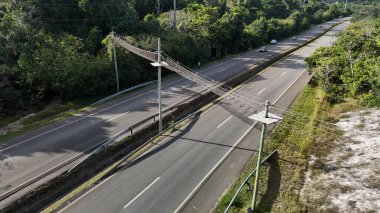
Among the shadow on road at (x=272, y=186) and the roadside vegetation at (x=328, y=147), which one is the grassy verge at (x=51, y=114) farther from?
the shadow on road at (x=272, y=186)

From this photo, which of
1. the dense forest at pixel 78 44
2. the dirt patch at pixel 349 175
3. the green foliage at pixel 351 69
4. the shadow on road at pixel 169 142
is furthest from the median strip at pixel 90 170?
the green foliage at pixel 351 69

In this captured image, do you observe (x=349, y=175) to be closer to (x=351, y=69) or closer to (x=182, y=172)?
(x=182, y=172)

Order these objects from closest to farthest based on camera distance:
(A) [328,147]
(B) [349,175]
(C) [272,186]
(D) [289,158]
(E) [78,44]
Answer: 1. (C) [272,186]
2. (B) [349,175]
3. (D) [289,158]
4. (A) [328,147]
5. (E) [78,44]

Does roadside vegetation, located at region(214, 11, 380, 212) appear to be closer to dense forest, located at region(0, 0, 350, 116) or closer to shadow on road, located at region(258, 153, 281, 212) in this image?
shadow on road, located at region(258, 153, 281, 212)

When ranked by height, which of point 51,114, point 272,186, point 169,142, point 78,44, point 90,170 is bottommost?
point 90,170

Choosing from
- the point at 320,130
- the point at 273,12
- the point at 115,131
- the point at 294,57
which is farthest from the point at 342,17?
the point at 115,131

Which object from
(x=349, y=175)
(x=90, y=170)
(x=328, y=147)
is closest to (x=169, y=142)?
(x=90, y=170)

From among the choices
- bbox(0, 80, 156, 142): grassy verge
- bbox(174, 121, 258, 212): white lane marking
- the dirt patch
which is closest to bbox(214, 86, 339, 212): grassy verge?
the dirt patch

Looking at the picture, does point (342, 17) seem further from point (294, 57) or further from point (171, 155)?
point (171, 155)
